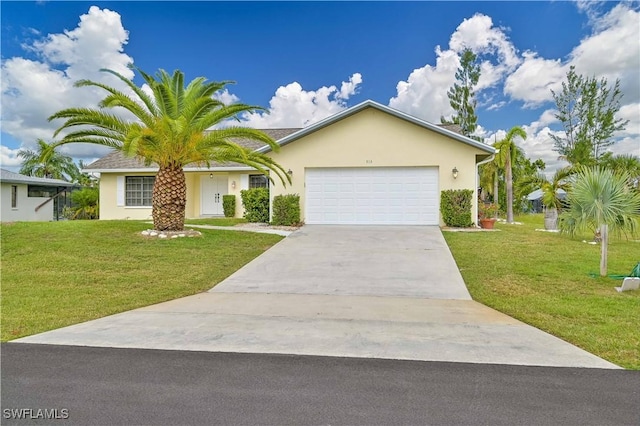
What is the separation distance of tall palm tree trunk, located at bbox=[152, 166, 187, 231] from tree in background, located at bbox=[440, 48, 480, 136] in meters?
28.6

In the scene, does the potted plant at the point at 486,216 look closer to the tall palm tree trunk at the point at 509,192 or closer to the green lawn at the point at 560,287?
the green lawn at the point at 560,287

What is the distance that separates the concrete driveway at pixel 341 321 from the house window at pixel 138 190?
13.7m

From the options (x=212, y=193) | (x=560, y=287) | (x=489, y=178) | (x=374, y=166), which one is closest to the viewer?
(x=560, y=287)

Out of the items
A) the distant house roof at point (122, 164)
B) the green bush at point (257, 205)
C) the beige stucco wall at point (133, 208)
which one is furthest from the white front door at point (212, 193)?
the green bush at point (257, 205)

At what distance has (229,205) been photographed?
66.5 feet

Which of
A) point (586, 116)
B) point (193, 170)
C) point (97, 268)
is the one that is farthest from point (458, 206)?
point (586, 116)

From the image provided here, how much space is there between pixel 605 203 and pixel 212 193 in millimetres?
17832

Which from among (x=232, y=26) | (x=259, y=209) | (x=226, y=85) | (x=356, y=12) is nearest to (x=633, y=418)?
(x=226, y=85)

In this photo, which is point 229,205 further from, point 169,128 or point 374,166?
point 169,128

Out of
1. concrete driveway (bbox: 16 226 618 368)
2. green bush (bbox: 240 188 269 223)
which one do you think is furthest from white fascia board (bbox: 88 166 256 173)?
concrete driveway (bbox: 16 226 618 368)

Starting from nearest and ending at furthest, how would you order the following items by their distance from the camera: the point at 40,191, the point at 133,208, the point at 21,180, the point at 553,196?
1. the point at 553,196
2. the point at 133,208
3. the point at 21,180
4. the point at 40,191

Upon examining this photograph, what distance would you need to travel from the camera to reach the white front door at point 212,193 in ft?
69.8

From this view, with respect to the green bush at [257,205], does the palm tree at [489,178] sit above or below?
above

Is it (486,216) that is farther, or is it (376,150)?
(486,216)
